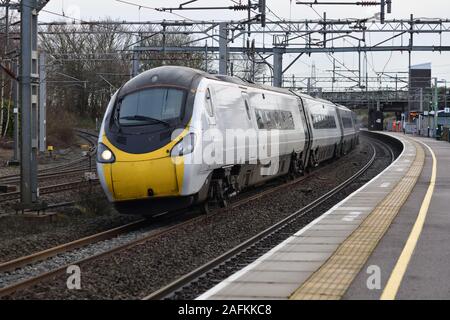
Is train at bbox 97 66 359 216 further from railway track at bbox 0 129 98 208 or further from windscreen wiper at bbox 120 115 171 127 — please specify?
railway track at bbox 0 129 98 208

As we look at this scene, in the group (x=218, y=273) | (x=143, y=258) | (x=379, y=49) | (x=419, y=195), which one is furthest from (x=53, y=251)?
(x=379, y=49)

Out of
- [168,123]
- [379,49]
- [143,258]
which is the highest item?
[379,49]

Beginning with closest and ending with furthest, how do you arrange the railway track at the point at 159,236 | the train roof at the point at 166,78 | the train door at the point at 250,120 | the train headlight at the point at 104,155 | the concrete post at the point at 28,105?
the railway track at the point at 159,236, the train headlight at the point at 104,155, the train roof at the point at 166,78, the concrete post at the point at 28,105, the train door at the point at 250,120

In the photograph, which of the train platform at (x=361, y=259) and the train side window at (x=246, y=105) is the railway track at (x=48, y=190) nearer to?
the train side window at (x=246, y=105)

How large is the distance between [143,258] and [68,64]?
52.5 meters

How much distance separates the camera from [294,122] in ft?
69.4

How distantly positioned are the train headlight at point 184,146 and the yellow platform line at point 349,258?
3.31m

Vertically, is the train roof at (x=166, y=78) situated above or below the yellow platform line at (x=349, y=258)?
above

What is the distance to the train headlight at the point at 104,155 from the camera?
472 inches

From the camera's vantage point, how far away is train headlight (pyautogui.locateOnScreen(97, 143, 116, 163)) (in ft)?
39.3

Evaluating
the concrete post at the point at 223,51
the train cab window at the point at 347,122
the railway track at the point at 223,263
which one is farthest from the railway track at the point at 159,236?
the train cab window at the point at 347,122

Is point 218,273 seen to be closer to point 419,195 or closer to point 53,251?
point 53,251

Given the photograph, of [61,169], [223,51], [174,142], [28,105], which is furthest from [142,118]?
[61,169]

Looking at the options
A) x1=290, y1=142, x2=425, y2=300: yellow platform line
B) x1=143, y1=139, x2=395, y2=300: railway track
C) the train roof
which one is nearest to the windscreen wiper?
the train roof
